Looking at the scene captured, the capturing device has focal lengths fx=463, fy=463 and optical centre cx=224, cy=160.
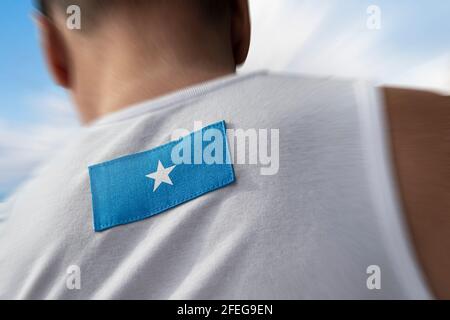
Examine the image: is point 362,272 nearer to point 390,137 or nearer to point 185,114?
point 390,137

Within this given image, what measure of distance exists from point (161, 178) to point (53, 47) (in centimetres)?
45

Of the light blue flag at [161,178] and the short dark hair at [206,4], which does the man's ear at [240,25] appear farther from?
the light blue flag at [161,178]

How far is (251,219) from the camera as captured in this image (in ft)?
2.05

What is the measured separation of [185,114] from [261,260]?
0.79 ft

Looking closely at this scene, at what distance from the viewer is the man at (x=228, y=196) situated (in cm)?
60

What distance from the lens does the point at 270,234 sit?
0.62m

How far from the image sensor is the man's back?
1.96ft

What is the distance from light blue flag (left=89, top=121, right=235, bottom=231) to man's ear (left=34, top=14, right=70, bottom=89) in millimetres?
354

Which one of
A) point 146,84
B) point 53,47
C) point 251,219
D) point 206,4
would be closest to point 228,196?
point 251,219

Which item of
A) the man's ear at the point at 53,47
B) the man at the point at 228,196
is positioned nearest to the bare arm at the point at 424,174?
the man at the point at 228,196

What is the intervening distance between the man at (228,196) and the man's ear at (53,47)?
7.7 inches

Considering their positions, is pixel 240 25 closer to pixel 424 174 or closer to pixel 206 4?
pixel 206 4

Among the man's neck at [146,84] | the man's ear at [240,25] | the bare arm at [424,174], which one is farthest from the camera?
the man's ear at [240,25]

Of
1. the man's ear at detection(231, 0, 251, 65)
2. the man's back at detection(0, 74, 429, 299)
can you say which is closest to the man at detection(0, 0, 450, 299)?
the man's back at detection(0, 74, 429, 299)
